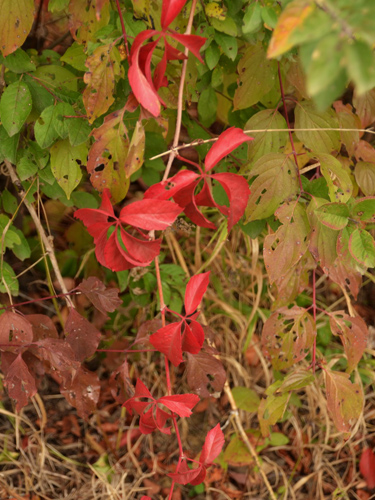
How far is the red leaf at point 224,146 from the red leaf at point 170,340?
22cm

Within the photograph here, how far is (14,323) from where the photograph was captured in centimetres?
87

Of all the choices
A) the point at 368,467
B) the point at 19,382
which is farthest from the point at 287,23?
the point at 368,467

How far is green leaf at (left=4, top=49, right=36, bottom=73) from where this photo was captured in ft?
2.89

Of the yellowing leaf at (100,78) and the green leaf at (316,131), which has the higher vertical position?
the yellowing leaf at (100,78)

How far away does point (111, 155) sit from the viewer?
73 cm

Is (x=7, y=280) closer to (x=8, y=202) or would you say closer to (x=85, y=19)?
(x=8, y=202)

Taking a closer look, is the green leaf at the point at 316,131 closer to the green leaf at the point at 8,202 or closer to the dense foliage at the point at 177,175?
the dense foliage at the point at 177,175

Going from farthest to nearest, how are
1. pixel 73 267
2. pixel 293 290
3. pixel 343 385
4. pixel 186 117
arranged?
pixel 73 267
pixel 186 117
pixel 293 290
pixel 343 385

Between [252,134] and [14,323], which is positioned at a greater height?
[252,134]

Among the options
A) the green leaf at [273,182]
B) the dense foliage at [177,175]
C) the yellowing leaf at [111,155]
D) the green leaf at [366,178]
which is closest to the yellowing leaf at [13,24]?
the dense foliage at [177,175]

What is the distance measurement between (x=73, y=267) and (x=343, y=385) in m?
0.91

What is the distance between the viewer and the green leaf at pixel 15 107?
84 cm

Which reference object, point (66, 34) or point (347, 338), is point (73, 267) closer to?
point (66, 34)

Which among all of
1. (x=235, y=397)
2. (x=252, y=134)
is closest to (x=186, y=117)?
(x=252, y=134)
